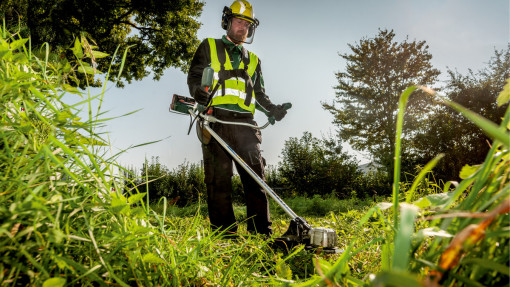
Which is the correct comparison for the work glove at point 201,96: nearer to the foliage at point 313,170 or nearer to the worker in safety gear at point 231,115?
the worker in safety gear at point 231,115

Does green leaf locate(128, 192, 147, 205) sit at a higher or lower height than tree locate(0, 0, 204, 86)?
lower

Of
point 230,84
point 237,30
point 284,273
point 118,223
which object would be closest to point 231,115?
point 230,84

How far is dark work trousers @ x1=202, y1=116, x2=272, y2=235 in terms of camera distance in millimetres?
3266

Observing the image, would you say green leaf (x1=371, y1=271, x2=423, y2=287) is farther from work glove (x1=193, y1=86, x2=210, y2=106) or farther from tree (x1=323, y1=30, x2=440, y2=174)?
tree (x1=323, y1=30, x2=440, y2=174)

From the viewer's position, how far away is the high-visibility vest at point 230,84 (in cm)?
339

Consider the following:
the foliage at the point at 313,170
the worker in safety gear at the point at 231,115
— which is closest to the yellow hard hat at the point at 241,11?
the worker in safety gear at the point at 231,115

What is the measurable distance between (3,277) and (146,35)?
52.1 feet

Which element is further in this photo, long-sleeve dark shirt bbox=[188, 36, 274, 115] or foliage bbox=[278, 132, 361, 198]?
foliage bbox=[278, 132, 361, 198]

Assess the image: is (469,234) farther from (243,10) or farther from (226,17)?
(226,17)

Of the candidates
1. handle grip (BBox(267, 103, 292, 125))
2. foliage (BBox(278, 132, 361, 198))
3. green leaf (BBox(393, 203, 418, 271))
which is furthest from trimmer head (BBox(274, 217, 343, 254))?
foliage (BBox(278, 132, 361, 198))

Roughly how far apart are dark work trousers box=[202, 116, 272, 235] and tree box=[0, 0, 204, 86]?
258 inches

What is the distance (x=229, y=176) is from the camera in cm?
337

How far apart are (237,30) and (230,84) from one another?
0.78 metres

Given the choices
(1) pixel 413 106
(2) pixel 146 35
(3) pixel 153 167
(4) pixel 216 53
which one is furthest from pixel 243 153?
(1) pixel 413 106
